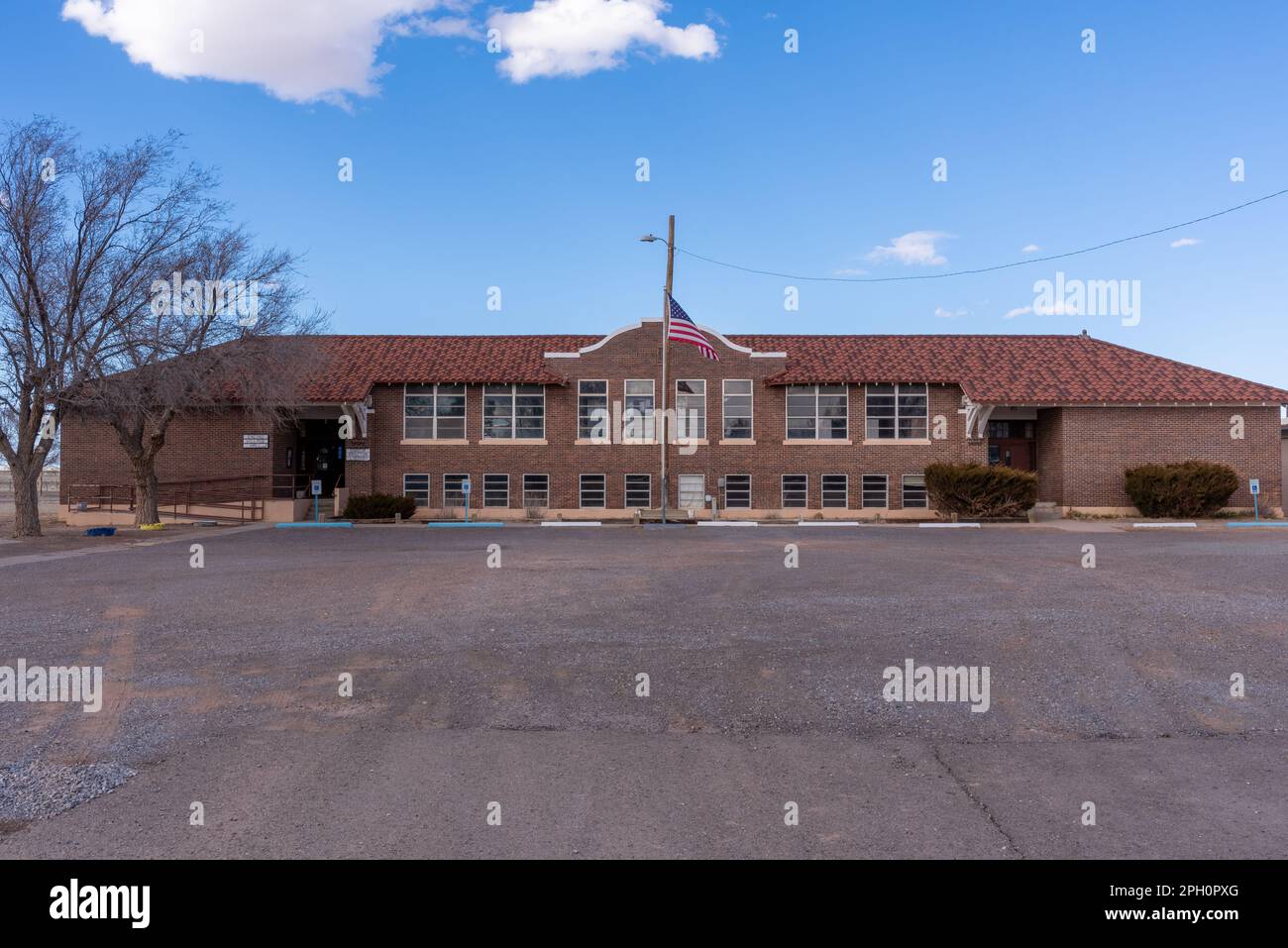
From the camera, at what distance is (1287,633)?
9.02 m

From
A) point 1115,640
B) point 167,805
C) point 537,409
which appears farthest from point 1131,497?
point 167,805

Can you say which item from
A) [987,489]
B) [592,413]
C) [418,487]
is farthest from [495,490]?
[987,489]

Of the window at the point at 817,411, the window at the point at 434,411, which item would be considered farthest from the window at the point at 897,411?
the window at the point at 434,411

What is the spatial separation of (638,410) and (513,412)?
15.7 feet

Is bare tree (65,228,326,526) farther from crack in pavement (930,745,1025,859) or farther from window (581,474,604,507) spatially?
crack in pavement (930,745,1025,859)

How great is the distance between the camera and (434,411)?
1291 inches

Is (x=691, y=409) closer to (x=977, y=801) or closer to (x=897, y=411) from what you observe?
(x=897, y=411)

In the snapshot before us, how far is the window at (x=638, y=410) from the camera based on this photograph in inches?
1282

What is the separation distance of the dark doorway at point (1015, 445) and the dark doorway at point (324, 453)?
26.3 meters

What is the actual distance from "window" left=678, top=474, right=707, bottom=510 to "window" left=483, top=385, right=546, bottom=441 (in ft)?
18.8

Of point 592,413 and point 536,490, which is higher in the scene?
point 592,413

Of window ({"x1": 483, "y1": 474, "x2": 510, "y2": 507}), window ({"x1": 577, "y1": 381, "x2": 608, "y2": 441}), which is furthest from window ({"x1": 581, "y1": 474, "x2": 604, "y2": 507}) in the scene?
window ({"x1": 483, "y1": 474, "x2": 510, "y2": 507})
